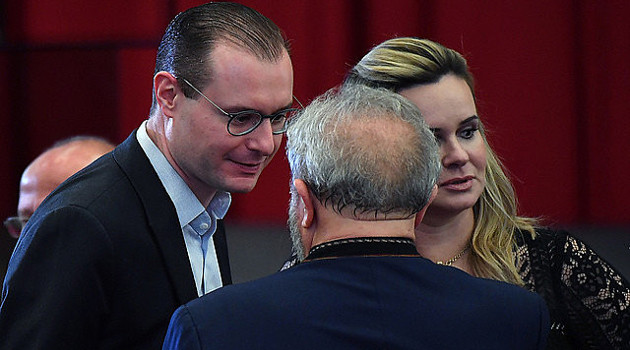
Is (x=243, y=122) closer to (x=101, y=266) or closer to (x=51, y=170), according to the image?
(x=101, y=266)

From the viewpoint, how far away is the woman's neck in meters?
1.82

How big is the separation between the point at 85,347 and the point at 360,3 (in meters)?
1.96

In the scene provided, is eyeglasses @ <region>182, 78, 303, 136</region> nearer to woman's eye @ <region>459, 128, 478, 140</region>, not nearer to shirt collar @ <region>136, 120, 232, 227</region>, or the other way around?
shirt collar @ <region>136, 120, 232, 227</region>

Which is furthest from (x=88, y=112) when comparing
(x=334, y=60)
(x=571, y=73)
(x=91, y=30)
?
(x=571, y=73)

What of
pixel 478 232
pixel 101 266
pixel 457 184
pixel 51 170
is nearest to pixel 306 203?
pixel 101 266

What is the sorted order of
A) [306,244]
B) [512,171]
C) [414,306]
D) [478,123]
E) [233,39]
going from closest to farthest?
[414,306], [306,244], [233,39], [478,123], [512,171]

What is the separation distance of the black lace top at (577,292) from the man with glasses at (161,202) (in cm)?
63

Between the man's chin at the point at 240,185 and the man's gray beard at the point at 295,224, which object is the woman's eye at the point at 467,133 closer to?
the man's chin at the point at 240,185

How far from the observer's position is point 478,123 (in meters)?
1.80

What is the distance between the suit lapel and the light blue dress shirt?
0.08 feet

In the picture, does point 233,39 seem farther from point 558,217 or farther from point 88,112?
point 558,217

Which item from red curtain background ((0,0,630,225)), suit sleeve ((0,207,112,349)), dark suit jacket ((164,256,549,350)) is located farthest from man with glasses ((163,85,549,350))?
red curtain background ((0,0,630,225))

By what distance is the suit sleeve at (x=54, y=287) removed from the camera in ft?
4.07

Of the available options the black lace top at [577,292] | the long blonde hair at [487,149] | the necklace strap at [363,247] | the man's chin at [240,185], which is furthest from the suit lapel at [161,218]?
the black lace top at [577,292]
